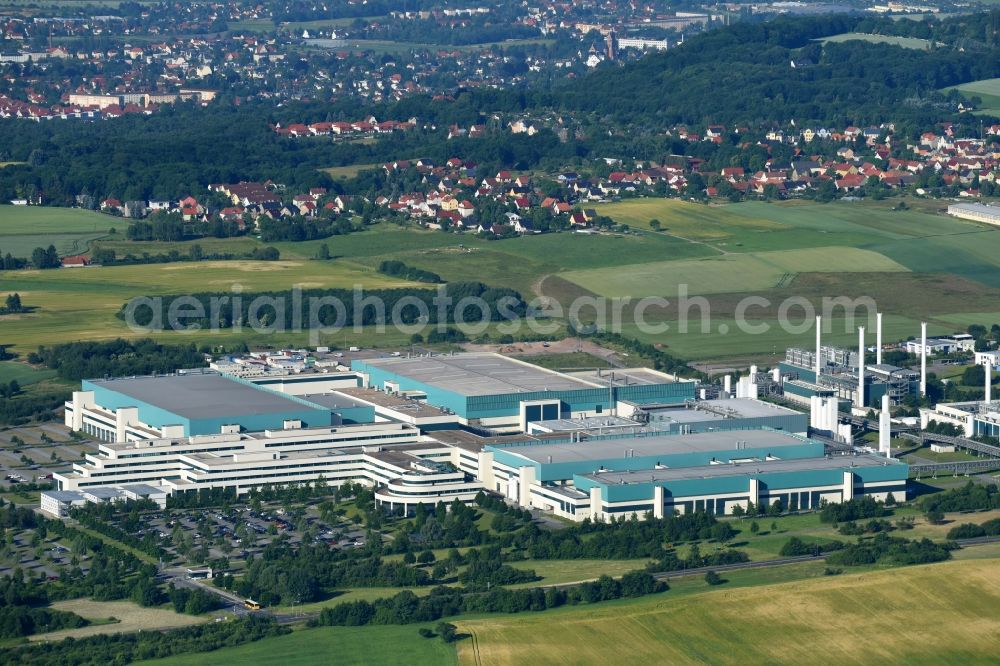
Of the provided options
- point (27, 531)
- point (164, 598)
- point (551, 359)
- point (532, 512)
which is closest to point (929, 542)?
point (532, 512)

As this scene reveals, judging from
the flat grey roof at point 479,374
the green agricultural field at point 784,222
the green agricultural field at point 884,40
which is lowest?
the green agricultural field at point 784,222

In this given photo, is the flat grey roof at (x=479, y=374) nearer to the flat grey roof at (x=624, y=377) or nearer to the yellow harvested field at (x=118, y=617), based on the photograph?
the flat grey roof at (x=624, y=377)

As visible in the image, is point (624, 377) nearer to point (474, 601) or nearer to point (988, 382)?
point (988, 382)

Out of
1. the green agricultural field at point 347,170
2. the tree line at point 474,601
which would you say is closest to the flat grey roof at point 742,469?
the tree line at point 474,601

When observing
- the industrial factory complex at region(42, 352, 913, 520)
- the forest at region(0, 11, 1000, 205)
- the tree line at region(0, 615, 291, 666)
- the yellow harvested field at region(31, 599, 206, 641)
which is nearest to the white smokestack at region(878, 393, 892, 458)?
the industrial factory complex at region(42, 352, 913, 520)

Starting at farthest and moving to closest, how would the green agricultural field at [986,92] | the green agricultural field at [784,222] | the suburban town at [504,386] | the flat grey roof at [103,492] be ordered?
the green agricultural field at [986,92] → the green agricultural field at [784,222] → the flat grey roof at [103,492] → the suburban town at [504,386]
